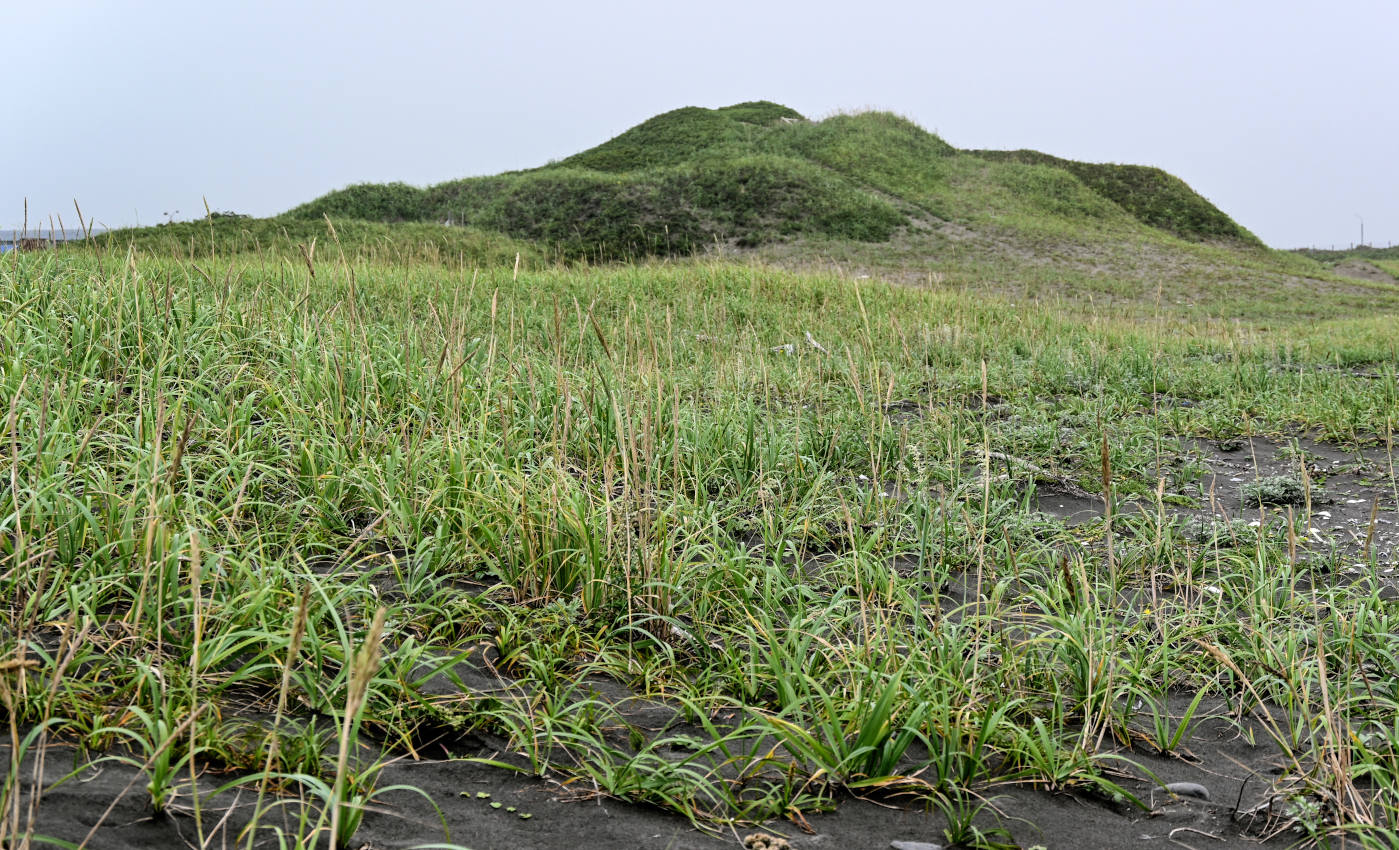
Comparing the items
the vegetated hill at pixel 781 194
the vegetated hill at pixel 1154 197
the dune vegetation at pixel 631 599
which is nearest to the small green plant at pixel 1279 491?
the dune vegetation at pixel 631 599

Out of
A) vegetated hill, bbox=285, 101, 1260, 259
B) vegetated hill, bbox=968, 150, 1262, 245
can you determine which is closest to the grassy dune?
vegetated hill, bbox=285, 101, 1260, 259

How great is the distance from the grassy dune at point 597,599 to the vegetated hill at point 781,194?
11679 mm

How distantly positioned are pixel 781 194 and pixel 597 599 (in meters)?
17.7

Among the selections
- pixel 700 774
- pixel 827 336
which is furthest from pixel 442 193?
pixel 700 774

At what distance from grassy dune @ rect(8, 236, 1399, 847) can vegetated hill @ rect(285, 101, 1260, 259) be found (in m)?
11.7

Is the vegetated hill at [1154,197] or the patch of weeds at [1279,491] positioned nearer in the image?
the patch of weeds at [1279,491]

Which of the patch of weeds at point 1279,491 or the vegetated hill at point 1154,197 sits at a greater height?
the vegetated hill at point 1154,197

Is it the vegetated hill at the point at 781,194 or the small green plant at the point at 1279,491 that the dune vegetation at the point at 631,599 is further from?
the vegetated hill at the point at 781,194

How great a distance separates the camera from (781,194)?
63.1 ft

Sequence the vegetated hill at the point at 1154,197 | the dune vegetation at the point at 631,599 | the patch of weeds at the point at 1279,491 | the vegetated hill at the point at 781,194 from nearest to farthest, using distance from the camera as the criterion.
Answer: the dune vegetation at the point at 631,599
the patch of weeds at the point at 1279,491
the vegetated hill at the point at 781,194
the vegetated hill at the point at 1154,197

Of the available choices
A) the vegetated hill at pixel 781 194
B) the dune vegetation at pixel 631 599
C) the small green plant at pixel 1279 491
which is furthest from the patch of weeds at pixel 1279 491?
the vegetated hill at pixel 781 194

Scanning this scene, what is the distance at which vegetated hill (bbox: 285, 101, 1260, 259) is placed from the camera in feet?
59.4

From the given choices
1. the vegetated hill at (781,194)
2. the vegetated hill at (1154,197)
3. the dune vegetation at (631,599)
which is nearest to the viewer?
the dune vegetation at (631,599)

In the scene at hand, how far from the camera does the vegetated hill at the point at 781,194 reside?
1809 cm
